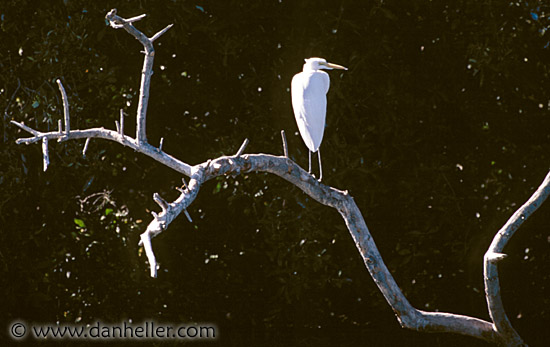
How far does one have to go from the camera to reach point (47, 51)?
3133mm

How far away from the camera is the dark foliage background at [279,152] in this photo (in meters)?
3.10

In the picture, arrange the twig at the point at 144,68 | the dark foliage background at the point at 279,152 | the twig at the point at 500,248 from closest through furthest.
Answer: the twig at the point at 144,68 → the twig at the point at 500,248 → the dark foliage background at the point at 279,152

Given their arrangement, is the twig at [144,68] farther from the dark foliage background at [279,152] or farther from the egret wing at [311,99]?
the dark foliage background at [279,152]

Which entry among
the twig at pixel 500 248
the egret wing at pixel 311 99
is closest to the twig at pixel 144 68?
the egret wing at pixel 311 99

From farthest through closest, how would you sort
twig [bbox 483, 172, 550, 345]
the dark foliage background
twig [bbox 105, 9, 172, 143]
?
1. the dark foliage background
2. twig [bbox 483, 172, 550, 345]
3. twig [bbox 105, 9, 172, 143]

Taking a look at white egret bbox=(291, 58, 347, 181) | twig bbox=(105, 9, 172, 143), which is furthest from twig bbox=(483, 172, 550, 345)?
twig bbox=(105, 9, 172, 143)

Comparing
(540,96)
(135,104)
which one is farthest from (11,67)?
(540,96)

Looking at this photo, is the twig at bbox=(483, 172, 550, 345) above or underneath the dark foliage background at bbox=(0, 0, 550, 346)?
underneath

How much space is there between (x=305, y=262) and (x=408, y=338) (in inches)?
23.4

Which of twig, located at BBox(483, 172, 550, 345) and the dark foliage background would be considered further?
the dark foliage background

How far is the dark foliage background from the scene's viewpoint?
3.10 m

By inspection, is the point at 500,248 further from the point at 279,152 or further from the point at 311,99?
the point at 279,152

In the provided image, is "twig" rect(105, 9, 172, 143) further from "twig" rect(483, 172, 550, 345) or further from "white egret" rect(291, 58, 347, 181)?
"twig" rect(483, 172, 550, 345)

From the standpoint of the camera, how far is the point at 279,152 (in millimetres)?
3115
